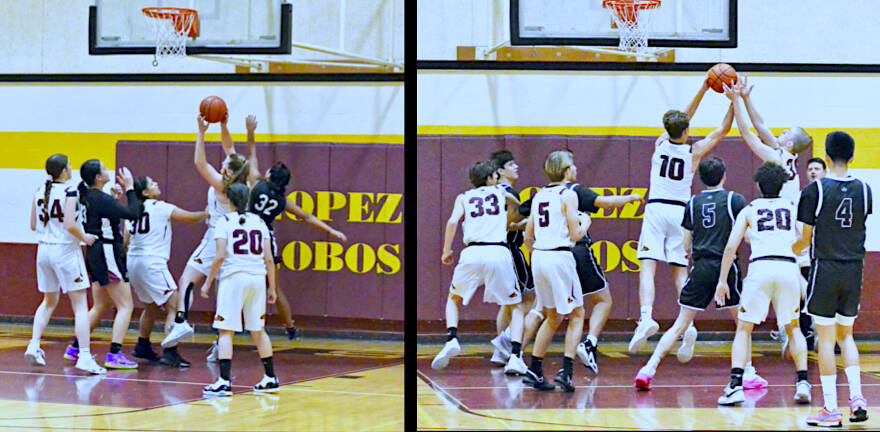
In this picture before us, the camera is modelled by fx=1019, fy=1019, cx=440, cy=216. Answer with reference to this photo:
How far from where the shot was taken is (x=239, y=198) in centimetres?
713

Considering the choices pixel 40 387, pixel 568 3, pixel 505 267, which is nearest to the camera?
pixel 40 387

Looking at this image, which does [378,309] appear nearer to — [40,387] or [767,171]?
[40,387]

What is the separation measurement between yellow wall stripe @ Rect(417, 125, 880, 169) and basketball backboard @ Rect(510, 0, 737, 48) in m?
0.95

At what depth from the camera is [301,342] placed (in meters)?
9.69

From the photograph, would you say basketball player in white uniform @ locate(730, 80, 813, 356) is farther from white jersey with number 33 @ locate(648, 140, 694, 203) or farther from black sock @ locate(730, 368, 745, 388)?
black sock @ locate(730, 368, 745, 388)

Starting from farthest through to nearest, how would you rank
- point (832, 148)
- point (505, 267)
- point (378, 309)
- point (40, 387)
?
point (378, 309) → point (505, 267) → point (40, 387) → point (832, 148)

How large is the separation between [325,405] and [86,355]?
6.90 ft

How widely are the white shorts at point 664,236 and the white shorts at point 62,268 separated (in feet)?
14.4

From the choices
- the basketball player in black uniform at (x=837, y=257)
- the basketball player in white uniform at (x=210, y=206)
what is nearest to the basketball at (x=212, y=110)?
the basketball player in white uniform at (x=210, y=206)

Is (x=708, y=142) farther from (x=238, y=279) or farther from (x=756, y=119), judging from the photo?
(x=238, y=279)

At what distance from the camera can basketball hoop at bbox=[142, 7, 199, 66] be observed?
9.11 meters

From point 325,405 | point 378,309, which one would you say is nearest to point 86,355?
point 325,405

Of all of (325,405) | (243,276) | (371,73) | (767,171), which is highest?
(371,73)

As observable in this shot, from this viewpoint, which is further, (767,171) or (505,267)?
(505,267)
